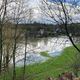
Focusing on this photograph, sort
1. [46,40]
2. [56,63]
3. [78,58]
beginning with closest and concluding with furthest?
[78,58], [56,63], [46,40]

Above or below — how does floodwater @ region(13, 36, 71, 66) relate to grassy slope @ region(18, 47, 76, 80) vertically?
above

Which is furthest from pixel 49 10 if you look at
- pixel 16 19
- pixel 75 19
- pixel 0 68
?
pixel 0 68

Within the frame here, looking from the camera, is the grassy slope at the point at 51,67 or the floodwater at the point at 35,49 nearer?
the floodwater at the point at 35,49

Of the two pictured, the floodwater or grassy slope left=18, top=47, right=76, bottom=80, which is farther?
grassy slope left=18, top=47, right=76, bottom=80

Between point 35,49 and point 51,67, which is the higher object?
point 35,49

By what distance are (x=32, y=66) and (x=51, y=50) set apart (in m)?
17.4

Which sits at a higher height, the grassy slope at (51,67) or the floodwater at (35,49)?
the floodwater at (35,49)

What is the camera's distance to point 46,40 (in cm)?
5053

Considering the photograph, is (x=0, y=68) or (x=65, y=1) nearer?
(x=65, y=1)

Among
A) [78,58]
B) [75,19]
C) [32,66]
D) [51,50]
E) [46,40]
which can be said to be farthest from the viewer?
[46,40]

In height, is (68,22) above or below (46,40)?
above

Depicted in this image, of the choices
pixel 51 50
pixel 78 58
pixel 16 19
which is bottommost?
pixel 51 50

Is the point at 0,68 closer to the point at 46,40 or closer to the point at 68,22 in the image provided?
the point at 68,22

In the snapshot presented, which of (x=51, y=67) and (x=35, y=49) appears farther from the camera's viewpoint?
(x=35, y=49)
